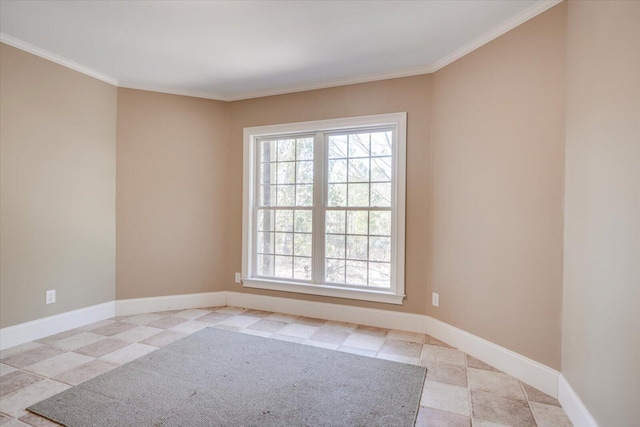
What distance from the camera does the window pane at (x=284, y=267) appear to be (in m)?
3.95

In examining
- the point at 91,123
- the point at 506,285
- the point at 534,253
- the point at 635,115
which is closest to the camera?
the point at 635,115

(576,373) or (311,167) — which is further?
(311,167)

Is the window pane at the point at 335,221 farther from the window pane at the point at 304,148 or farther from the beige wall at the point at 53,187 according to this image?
the beige wall at the point at 53,187

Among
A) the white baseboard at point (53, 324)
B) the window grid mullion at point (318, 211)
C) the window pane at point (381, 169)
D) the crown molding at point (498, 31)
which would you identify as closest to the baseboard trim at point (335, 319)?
the white baseboard at point (53, 324)

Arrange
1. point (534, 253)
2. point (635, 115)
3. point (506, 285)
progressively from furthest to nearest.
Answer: point (506, 285), point (534, 253), point (635, 115)

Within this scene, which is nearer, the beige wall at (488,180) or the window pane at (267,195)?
the beige wall at (488,180)

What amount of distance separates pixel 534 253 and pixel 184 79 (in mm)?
3760

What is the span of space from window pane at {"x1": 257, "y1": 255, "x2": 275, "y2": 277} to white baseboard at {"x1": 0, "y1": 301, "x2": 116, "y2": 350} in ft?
5.54

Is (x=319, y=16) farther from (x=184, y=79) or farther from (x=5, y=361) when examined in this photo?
(x=5, y=361)

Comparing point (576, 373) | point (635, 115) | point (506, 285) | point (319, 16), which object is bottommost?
point (576, 373)

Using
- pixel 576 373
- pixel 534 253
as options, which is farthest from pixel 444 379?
pixel 534 253

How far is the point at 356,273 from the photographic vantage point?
361 centimetres

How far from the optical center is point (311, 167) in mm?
3824

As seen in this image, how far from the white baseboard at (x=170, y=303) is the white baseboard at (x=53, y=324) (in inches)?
4.9
